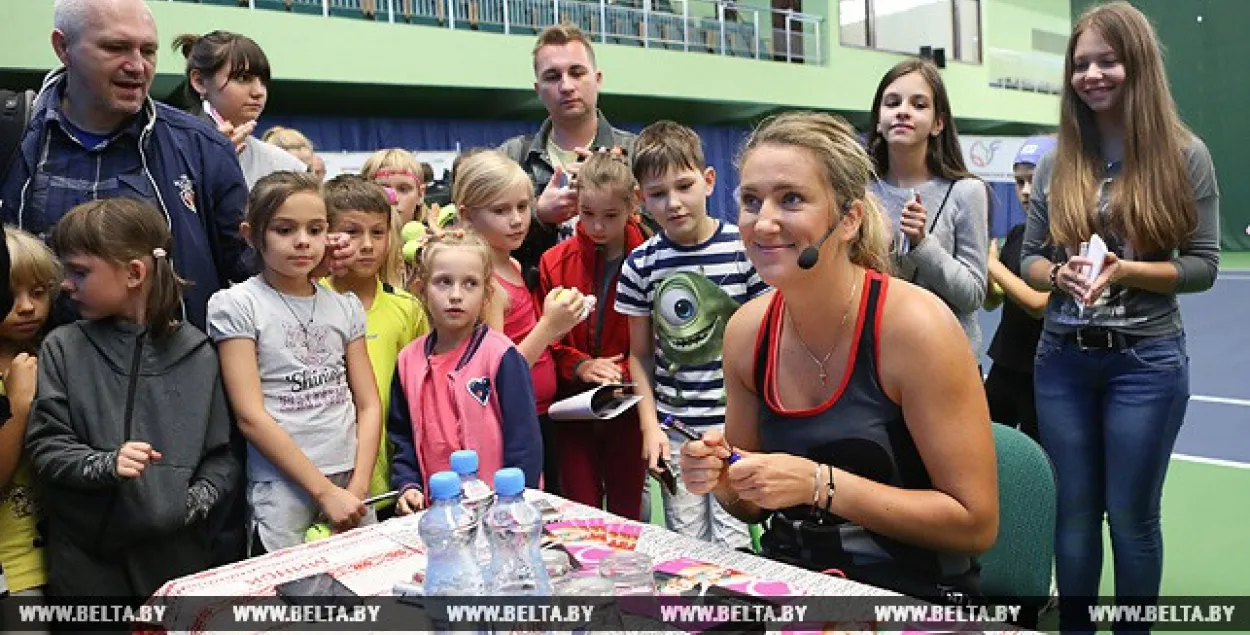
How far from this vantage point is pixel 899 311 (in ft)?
5.74

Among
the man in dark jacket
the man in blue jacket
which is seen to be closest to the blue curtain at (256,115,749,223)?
the man in dark jacket

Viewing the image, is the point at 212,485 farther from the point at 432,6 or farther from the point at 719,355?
the point at 432,6

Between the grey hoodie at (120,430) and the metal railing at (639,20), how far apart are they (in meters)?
11.0

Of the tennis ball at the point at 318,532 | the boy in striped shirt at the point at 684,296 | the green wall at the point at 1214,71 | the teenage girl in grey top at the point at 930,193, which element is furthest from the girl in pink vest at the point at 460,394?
the green wall at the point at 1214,71

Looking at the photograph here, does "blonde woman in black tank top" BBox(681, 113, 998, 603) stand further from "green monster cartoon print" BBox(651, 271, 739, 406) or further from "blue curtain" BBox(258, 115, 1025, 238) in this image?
"blue curtain" BBox(258, 115, 1025, 238)

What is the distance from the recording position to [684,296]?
2.88 meters

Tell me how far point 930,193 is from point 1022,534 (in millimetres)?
1427

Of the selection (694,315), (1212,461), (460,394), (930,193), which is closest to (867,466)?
(694,315)

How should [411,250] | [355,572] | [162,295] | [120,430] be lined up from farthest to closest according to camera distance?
[411,250] < [162,295] < [120,430] < [355,572]

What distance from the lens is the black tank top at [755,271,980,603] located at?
1.74 m

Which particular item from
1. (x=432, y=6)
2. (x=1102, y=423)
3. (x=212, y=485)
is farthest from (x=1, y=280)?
(x=432, y=6)

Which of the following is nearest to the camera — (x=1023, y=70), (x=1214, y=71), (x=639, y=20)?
(x=1214, y=71)

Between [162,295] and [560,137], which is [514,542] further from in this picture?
[560,137]

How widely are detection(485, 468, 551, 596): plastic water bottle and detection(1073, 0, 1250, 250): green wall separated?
55.1 feet
